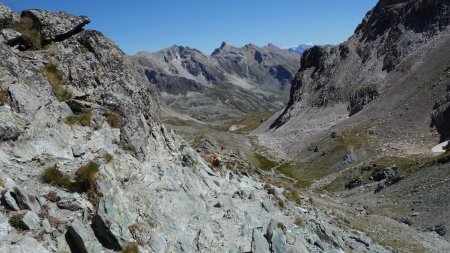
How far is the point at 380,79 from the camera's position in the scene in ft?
437

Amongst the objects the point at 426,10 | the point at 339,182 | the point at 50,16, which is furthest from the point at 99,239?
the point at 426,10

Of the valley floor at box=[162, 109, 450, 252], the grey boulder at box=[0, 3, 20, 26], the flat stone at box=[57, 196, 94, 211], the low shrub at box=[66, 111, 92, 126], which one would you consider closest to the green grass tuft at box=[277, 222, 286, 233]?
the flat stone at box=[57, 196, 94, 211]

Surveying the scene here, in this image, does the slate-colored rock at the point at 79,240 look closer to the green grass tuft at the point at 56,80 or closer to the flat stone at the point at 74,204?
the flat stone at the point at 74,204

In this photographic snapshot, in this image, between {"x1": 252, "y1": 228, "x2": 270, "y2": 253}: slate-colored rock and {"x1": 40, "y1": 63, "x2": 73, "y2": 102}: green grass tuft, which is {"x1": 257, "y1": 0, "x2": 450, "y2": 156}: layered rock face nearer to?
{"x1": 252, "y1": 228, "x2": 270, "y2": 253}: slate-colored rock

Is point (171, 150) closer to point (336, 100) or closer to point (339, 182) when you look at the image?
point (339, 182)

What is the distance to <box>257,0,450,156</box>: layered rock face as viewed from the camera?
10025 centimetres

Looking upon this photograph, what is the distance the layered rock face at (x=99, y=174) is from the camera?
16.7 m

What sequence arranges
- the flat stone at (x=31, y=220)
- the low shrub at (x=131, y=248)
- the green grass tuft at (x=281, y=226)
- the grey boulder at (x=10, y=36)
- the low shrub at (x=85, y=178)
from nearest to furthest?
1. the flat stone at (x=31, y=220)
2. the low shrub at (x=131, y=248)
3. the low shrub at (x=85, y=178)
4. the green grass tuft at (x=281, y=226)
5. the grey boulder at (x=10, y=36)

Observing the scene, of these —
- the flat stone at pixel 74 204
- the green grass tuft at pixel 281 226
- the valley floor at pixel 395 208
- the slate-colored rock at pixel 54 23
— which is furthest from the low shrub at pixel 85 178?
the valley floor at pixel 395 208

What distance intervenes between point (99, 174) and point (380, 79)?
127427 mm

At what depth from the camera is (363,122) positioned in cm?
10950

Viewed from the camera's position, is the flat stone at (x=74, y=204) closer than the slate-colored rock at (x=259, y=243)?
Yes

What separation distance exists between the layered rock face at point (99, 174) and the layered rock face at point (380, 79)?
69076 mm

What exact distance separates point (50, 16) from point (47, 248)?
68.5ft
